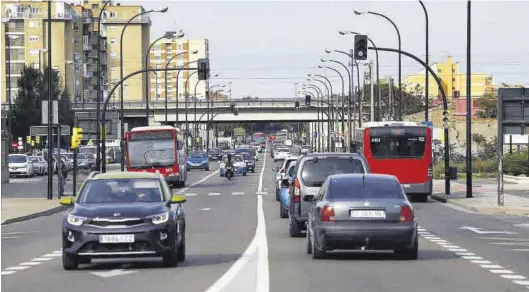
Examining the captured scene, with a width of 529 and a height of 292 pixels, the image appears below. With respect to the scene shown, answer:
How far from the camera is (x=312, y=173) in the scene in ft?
85.4

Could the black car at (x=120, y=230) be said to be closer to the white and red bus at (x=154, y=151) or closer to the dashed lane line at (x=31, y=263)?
the dashed lane line at (x=31, y=263)

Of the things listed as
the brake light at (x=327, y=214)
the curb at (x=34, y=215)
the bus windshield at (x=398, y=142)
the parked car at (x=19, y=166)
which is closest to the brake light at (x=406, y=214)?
the brake light at (x=327, y=214)

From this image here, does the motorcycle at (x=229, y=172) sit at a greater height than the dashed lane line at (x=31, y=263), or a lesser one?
lesser

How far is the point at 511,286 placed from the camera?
52.3 ft

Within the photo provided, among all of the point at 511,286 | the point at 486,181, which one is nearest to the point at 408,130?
the point at 486,181

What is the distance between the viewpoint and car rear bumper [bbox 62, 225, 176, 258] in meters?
18.0

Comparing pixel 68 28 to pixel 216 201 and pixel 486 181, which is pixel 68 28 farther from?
pixel 216 201

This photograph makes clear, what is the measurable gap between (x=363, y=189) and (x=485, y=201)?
24676mm

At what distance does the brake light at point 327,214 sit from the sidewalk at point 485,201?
18.7 m

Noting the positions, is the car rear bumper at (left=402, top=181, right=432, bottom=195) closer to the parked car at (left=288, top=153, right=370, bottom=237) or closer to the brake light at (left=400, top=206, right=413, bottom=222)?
the parked car at (left=288, top=153, right=370, bottom=237)

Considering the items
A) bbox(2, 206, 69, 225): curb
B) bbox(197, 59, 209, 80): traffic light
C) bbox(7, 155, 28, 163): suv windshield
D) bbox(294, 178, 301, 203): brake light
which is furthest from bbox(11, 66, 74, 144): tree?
bbox(294, 178, 301, 203): brake light

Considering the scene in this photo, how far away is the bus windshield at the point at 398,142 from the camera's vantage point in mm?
46469

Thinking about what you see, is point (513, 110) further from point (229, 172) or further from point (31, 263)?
point (229, 172)

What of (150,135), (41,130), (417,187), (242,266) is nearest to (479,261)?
(242,266)
